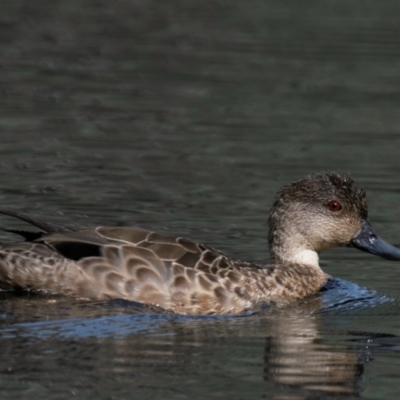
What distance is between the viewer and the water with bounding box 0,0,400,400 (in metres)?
7.82

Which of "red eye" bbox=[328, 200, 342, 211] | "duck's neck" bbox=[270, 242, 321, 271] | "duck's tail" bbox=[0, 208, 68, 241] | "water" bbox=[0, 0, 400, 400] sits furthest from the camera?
"duck's neck" bbox=[270, 242, 321, 271]

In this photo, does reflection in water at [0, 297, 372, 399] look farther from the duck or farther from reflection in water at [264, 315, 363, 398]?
the duck

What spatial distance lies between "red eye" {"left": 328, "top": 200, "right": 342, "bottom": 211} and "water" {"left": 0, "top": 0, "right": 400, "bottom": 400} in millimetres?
619

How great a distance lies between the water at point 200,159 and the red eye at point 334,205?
619mm

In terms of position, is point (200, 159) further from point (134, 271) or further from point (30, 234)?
point (134, 271)

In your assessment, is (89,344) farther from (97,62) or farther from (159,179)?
(97,62)

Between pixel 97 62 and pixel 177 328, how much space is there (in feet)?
38.7

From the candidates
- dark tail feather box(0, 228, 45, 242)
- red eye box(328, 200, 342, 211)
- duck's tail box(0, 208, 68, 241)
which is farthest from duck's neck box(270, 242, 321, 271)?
dark tail feather box(0, 228, 45, 242)

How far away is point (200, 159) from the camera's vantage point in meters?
14.1

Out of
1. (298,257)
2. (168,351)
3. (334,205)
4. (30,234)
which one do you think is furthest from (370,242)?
(30,234)

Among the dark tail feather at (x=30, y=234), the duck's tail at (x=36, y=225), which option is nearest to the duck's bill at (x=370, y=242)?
the duck's tail at (x=36, y=225)

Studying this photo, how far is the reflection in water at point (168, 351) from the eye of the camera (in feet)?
24.4

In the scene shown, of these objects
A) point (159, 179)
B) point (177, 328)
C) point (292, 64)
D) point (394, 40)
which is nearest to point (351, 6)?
point (394, 40)

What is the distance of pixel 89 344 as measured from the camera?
321 inches
